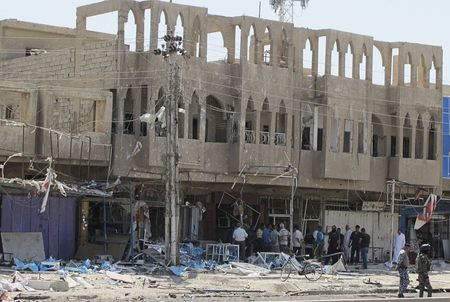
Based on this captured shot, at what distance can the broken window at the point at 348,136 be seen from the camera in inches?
1483

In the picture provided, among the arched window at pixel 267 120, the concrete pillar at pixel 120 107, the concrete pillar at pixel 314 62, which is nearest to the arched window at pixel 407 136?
the concrete pillar at pixel 314 62

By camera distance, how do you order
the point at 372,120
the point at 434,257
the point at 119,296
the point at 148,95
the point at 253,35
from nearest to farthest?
the point at 119,296 < the point at 148,95 < the point at 253,35 < the point at 372,120 < the point at 434,257

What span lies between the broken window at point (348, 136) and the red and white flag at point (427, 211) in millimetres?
3856

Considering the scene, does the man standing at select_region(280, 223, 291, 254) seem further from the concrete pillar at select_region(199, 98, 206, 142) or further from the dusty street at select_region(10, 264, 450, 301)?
the concrete pillar at select_region(199, 98, 206, 142)

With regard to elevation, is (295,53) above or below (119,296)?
above

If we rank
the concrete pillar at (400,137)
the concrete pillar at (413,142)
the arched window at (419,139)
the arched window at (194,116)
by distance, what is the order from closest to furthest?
the arched window at (194,116)
the concrete pillar at (400,137)
the concrete pillar at (413,142)
the arched window at (419,139)

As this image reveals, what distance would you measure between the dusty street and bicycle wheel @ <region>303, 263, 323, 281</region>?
276 millimetres

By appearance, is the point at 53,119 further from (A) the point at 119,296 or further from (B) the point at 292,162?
(A) the point at 119,296

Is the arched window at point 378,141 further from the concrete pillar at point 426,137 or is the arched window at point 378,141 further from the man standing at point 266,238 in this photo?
the man standing at point 266,238

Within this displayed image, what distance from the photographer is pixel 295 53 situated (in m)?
36.6

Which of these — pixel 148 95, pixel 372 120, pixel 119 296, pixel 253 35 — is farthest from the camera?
pixel 372 120

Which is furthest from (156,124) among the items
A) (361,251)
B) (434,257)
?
(434,257)

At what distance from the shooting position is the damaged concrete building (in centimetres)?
3198

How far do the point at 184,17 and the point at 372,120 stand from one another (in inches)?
396
